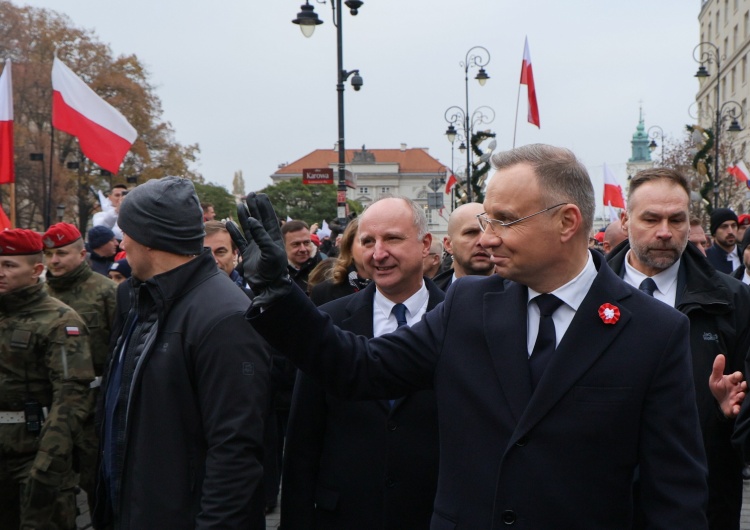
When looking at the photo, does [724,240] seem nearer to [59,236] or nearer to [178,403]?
[59,236]

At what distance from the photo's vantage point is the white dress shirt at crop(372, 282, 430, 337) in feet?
11.4

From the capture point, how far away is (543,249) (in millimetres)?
2367

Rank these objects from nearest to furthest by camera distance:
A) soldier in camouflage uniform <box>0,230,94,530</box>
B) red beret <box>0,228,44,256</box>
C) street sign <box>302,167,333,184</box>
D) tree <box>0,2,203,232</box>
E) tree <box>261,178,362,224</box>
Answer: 1. soldier in camouflage uniform <box>0,230,94,530</box>
2. red beret <box>0,228,44,256</box>
3. street sign <box>302,167,333,184</box>
4. tree <box>0,2,203,232</box>
5. tree <box>261,178,362,224</box>

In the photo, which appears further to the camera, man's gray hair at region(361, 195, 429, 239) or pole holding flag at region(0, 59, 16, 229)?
pole holding flag at region(0, 59, 16, 229)

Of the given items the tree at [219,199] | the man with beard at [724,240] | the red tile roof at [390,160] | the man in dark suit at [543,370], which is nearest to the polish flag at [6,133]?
the man in dark suit at [543,370]

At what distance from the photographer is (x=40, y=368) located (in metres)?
4.51

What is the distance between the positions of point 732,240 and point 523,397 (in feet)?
31.6

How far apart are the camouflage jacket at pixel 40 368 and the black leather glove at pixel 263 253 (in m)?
2.45

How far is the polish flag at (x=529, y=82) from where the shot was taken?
17812 millimetres

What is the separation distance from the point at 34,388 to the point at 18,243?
82 cm

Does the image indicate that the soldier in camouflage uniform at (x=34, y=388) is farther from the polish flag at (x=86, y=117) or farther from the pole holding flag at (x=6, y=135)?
the polish flag at (x=86, y=117)

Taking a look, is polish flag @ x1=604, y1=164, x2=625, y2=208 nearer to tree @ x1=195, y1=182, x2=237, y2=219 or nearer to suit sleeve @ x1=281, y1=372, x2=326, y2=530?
suit sleeve @ x1=281, y1=372, x2=326, y2=530

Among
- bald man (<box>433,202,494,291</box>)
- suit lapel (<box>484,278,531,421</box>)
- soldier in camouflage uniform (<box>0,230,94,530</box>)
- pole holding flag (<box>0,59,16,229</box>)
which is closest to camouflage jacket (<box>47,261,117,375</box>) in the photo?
soldier in camouflage uniform (<box>0,230,94,530</box>)

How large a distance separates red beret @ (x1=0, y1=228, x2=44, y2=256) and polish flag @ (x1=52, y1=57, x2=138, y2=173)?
4.26m
